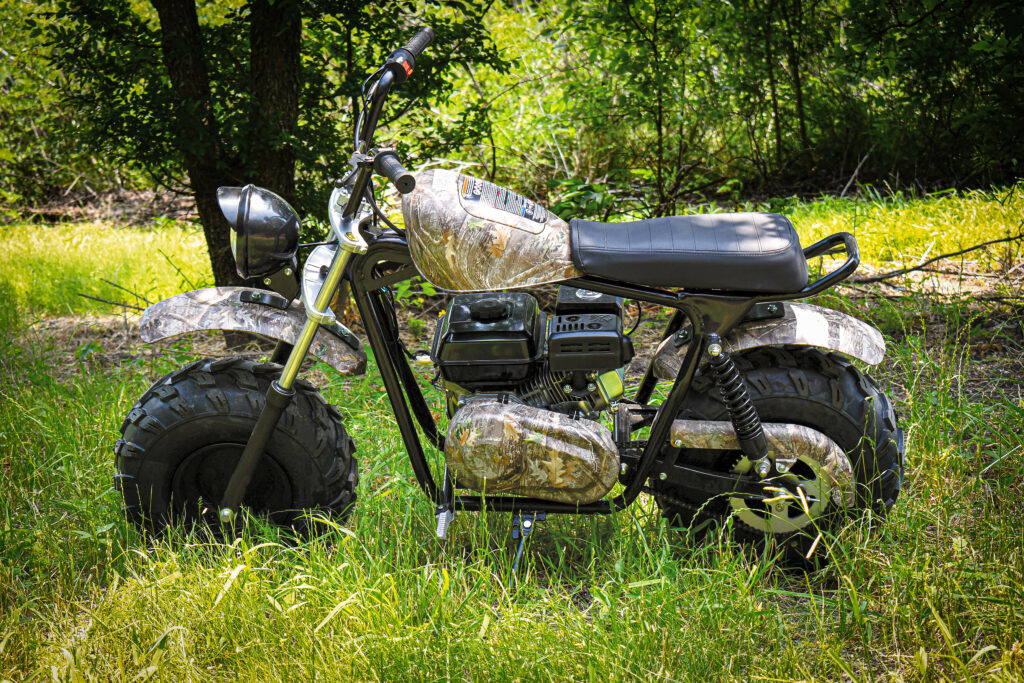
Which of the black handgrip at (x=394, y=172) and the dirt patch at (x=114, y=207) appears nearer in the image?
the black handgrip at (x=394, y=172)

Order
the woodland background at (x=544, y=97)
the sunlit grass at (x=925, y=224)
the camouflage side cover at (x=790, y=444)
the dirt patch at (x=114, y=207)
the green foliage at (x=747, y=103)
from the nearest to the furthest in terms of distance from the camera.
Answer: the camouflage side cover at (x=790, y=444)
the woodland background at (x=544, y=97)
the sunlit grass at (x=925, y=224)
the green foliage at (x=747, y=103)
the dirt patch at (x=114, y=207)

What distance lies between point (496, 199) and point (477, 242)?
155mm

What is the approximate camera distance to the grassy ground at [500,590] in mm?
2029

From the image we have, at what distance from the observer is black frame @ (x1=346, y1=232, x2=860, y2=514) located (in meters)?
2.23

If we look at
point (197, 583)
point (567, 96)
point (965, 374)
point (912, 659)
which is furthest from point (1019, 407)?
point (567, 96)

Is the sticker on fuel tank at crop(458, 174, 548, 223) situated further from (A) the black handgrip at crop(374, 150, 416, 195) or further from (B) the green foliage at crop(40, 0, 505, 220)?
(B) the green foliage at crop(40, 0, 505, 220)

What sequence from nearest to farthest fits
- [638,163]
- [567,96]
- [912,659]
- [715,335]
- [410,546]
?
[912,659] < [715,335] < [410,546] < [567,96] < [638,163]

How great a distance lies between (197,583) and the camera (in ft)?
7.70

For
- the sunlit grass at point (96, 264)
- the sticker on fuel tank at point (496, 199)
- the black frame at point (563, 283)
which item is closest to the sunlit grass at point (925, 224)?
the black frame at point (563, 283)

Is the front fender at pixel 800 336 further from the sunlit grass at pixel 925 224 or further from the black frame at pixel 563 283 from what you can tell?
the sunlit grass at pixel 925 224

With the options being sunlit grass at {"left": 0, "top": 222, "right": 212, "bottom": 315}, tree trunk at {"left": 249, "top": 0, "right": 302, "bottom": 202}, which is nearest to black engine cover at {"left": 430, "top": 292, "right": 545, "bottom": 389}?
tree trunk at {"left": 249, "top": 0, "right": 302, "bottom": 202}

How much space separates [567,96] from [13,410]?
428cm

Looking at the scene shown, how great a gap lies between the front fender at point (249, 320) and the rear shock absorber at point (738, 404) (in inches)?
41.4

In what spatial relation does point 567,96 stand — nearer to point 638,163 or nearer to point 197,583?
point 638,163
